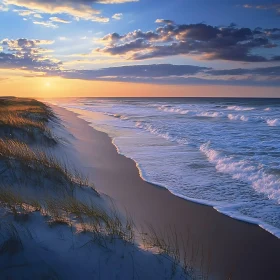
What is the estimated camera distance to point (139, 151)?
1401 centimetres

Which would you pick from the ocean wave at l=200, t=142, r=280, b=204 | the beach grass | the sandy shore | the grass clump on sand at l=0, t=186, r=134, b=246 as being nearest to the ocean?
the ocean wave at l=200, t=142, r=280, b=204

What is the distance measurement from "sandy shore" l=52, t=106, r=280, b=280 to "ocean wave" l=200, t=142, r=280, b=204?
222cm

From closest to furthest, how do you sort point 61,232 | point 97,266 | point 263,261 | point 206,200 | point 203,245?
1. point 97,266
2. point 61,232
3. point 263,261
4. point 203,245
5. point 206,200

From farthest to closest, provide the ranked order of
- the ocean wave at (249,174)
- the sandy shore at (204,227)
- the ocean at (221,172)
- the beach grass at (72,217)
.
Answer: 1. the ocean wave at (249,174)
2. the ocean at (221,172)
3. the sandy shore at (204,227)
4. the beach grass at (72,217)

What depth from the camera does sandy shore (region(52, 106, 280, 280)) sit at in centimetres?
493

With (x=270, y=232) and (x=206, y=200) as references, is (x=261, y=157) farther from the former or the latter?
(x=270, y=232)

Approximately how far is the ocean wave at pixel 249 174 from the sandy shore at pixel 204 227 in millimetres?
2217

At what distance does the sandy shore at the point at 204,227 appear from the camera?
4.93 meters

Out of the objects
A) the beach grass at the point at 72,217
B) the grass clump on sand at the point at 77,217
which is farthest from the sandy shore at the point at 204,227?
the grass clump on sand at the point at 77,217

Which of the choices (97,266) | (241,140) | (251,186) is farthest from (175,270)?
(241,140)

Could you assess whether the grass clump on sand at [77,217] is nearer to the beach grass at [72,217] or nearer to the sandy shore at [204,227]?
the beach grass at [72,217]

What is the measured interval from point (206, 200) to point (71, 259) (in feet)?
15.5

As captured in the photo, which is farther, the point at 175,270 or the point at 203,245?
the point at 203,245

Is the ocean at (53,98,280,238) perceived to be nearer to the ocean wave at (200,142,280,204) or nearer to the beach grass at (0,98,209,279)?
the ocean wave at (200,142,280,204)
